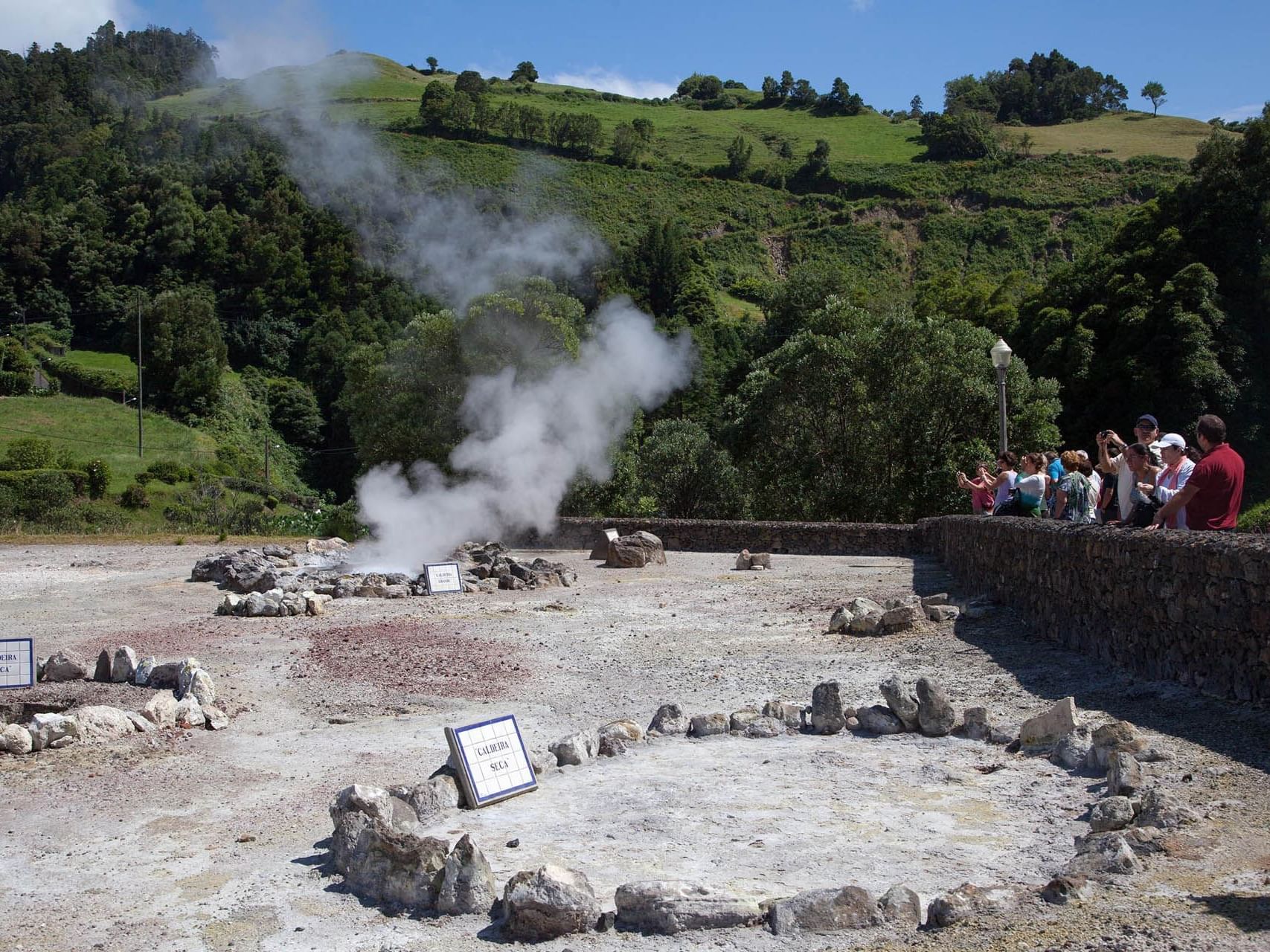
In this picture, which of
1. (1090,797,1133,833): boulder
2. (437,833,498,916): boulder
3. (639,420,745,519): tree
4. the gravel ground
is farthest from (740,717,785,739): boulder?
(639,420,745,519): tree

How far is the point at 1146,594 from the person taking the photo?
28.1ft

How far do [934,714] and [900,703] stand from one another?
24 centimetres

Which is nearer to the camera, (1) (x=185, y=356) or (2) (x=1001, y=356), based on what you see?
(2) (x=1001, y=356)

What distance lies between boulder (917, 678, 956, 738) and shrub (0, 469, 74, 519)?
42.9 m

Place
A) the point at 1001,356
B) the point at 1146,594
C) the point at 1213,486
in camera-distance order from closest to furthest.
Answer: the point at 1146,594
the point at 1213,486
the point at 1001,356

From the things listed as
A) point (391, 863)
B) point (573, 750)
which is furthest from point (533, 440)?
point (391, 863)

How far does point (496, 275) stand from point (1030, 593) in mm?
32384

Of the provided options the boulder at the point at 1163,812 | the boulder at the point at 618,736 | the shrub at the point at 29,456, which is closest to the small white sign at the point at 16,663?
the boulder at the point at 618,736

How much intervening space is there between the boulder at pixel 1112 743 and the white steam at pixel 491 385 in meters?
15.5

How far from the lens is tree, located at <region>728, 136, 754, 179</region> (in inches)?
4176

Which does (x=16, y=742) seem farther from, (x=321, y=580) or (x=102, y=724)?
(x=321, y=580)

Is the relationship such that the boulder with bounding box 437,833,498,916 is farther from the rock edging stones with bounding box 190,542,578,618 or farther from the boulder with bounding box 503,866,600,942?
the rock edging stones with bounding box 190,542,578,618

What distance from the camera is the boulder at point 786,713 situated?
7918 millimetres

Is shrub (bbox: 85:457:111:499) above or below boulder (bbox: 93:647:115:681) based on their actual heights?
below
